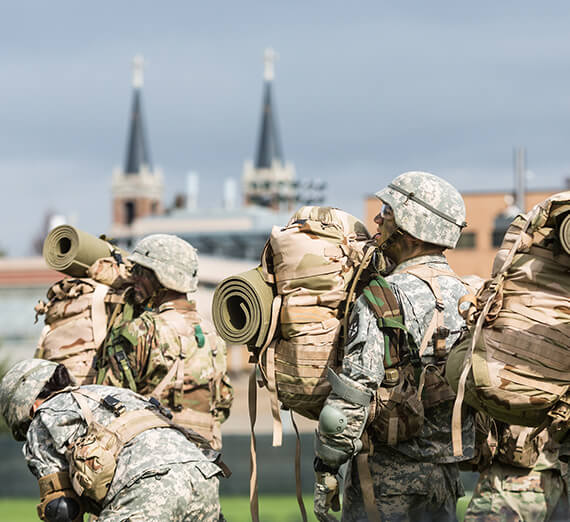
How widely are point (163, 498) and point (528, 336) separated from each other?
1.90m

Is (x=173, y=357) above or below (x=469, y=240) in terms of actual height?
above

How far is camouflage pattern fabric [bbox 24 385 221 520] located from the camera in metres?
5.32

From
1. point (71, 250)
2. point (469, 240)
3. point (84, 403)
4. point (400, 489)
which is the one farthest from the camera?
point (469, 240)

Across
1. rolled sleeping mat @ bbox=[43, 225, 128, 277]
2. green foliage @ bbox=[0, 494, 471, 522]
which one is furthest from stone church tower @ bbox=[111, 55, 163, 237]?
rolled sleeping mat @ bbox=[43, 225, 128, 277]

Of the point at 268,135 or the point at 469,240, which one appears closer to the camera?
the point at 469,240

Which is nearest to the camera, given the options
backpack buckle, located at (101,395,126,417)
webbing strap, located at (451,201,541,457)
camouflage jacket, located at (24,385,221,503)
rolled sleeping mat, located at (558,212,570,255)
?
rolled sleeping mat, located at (558,212,570,255)

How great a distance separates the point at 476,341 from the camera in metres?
4.91

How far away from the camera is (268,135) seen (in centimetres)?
11788

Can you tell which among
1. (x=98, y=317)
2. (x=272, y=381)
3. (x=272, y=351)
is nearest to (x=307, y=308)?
(x=272, y=351)

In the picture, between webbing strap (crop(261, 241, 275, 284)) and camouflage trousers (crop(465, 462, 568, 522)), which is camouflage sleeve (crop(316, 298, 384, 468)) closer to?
webbing strap (crop(261, 241, 275, 284))

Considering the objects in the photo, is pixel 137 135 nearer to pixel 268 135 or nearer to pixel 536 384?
pixel 268 135

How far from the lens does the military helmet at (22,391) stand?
20.0 ft

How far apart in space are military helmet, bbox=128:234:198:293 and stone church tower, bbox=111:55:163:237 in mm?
106234

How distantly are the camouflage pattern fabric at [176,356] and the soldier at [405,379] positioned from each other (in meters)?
2.09
